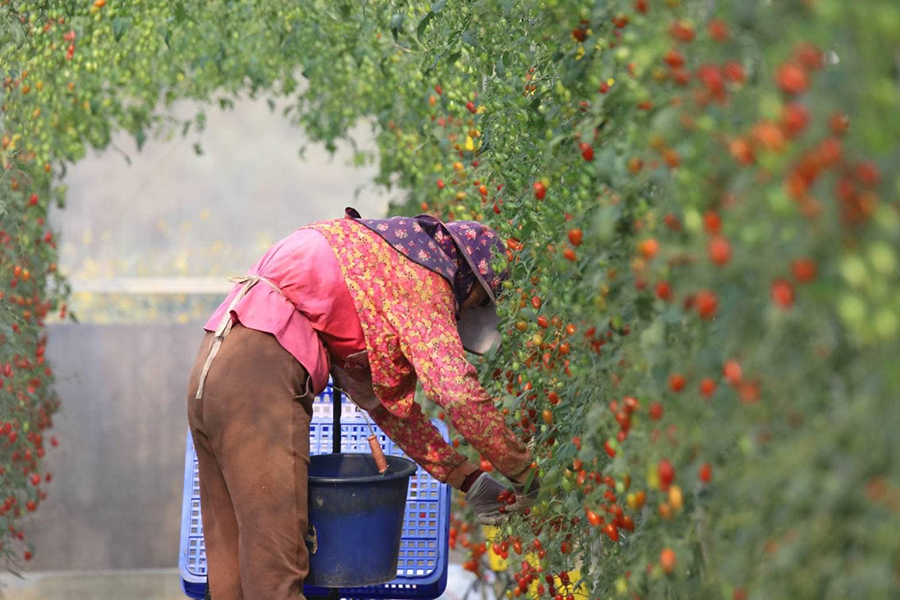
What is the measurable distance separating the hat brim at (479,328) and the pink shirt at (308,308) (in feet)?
0.90

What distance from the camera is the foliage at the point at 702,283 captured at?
3.15ft

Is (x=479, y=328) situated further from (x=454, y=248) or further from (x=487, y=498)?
(x=487, y=498)

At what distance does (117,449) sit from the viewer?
4.94 metres

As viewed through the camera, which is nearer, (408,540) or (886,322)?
(886,322)

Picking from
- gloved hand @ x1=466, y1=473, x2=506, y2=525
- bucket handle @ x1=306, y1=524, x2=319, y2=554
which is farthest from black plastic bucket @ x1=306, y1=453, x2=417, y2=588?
gloved hand @ x1=466, y1=473, x2=506, y2=525

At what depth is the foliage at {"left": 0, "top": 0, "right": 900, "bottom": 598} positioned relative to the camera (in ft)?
3.15

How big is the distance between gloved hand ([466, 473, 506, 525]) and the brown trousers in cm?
36

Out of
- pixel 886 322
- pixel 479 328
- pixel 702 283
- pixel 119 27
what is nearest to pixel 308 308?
pixel 479 328

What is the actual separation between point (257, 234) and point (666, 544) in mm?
4218

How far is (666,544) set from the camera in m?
1.43

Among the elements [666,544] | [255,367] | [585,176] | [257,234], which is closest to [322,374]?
[255,367]

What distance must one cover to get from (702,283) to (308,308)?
4.59 ft

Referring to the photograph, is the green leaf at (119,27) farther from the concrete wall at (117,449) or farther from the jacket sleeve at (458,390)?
the concrete wall at (117,449)

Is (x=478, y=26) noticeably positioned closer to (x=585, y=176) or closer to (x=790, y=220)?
(x=585, y=176)
